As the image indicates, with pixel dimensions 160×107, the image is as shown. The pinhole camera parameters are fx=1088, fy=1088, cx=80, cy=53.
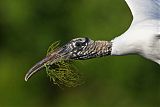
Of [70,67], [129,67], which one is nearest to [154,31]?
[70,67]

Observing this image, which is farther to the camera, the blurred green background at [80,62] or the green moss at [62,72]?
the blurred green background at [80,62]

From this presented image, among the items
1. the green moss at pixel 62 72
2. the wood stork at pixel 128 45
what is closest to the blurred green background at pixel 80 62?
the green moss at pixel 62 72

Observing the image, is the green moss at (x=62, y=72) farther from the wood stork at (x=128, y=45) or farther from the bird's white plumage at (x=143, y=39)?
the bird's white plumage at (x=143, y=39)

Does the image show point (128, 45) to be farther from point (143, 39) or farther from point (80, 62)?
point (80, 62)

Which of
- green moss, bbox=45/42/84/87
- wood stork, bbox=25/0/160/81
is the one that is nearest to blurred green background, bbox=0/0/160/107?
green moss, bbox=45/42/84/87

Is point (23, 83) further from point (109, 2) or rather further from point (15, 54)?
point (109, 2)
